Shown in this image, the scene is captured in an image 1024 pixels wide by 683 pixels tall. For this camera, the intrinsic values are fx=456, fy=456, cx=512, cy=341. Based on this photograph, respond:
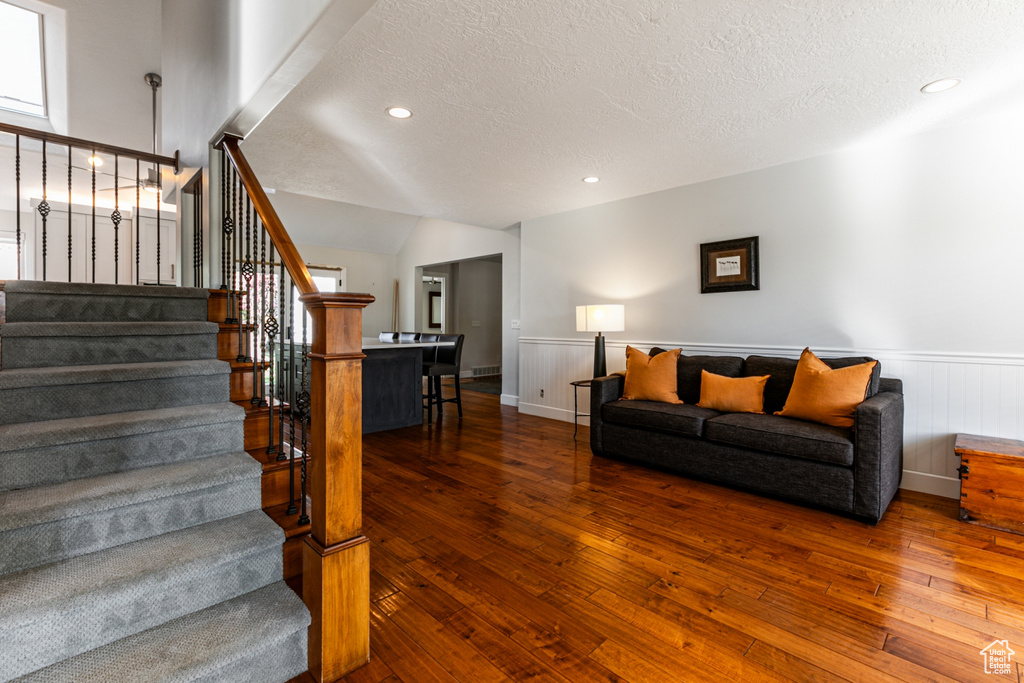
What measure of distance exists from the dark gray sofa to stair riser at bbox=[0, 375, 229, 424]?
106 inches

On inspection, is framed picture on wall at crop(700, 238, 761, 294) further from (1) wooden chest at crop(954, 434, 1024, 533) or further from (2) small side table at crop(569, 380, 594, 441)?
A: (1) wooden chest at crop(954, 434, 1024, 533)

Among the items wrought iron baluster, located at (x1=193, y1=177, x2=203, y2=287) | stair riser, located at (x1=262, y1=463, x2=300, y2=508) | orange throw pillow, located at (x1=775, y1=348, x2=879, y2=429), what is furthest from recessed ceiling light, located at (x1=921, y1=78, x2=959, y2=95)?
wrought iron baluster, located at (x1=193, y1=177, x2=203, y2=287)

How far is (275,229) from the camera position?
1.85m

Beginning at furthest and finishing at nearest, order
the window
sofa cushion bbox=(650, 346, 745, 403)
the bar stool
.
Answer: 1. the bar stool
2. the window
3. sofa cushion bbox=(650, 346, 745, 403)

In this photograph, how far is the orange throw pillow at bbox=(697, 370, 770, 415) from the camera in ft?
10.6

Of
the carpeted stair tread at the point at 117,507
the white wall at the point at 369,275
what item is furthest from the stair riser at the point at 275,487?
the white wall at the point at 369,275

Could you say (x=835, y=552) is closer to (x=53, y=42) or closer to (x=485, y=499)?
(x=485, y=499)

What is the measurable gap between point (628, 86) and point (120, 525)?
2.88 meters

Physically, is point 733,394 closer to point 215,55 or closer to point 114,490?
point 114,490

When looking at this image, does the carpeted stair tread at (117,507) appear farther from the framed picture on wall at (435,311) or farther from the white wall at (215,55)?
the framed picture on wall at (435,311)

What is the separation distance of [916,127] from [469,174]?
308cm

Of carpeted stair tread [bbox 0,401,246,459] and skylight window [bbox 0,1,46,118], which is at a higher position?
skylight window [bbox 0,1,46,118]

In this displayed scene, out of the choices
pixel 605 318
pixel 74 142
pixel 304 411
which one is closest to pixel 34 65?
pixel 74 142

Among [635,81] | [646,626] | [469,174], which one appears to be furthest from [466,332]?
[646,626]
